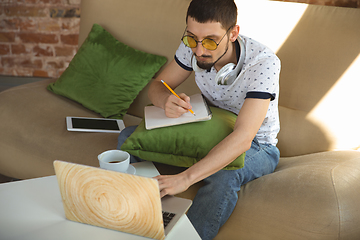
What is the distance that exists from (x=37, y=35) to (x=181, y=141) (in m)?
2.50

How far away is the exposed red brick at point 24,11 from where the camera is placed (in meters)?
3.11

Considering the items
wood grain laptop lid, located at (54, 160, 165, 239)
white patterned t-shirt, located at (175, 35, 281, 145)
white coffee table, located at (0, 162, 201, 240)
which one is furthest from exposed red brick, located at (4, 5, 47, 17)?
wood grain laptop lid, located at (54, 160, 165, 239)

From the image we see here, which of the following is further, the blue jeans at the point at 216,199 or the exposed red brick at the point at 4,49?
the exposed red brick at the point at 4,49

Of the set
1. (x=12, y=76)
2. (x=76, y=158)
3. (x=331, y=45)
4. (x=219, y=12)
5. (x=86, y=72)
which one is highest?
(x=219, y=12)

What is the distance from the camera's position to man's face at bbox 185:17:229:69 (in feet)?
4.17

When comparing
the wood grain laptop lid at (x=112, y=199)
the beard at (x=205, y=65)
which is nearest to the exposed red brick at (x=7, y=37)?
the beard at (x=205, y=65)

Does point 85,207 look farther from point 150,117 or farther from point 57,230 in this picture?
point 150,117

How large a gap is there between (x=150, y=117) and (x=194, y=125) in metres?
0.19

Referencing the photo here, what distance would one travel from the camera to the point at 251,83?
1303mm

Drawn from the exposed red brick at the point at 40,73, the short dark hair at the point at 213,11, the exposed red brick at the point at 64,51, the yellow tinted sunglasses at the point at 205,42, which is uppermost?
the short dark hair at the point at 213,11

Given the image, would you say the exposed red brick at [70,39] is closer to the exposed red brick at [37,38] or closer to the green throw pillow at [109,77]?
the exposed red brick at [37,38]

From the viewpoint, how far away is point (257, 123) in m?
1.24

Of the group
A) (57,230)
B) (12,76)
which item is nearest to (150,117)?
(57,230)

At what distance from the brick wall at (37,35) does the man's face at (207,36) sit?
221cm
